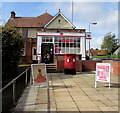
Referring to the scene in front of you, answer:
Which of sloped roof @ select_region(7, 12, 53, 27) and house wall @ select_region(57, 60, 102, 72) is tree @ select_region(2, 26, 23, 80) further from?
sloped roof @ select_region(7, 12, 53, 27)

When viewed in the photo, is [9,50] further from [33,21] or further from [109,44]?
[109,44]

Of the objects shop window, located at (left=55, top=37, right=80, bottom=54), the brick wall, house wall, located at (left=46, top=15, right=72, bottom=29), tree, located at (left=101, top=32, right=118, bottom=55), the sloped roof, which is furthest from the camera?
tree, located at (left=101, top=32, right=118, bottom=55)

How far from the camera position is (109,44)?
281ft

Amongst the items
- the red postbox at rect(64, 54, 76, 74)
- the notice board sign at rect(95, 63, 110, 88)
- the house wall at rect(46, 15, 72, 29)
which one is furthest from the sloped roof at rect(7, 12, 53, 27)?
the notice board sign at rect(95, 63, 110, 88)

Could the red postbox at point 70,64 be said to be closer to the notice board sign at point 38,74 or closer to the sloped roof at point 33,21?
the notice board sign at point 38,74

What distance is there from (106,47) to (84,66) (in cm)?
7646

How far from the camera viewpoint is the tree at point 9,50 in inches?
389

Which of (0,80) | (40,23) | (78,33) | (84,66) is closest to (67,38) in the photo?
(78,33)

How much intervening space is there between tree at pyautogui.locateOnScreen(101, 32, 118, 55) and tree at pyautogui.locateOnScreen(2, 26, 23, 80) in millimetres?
78231

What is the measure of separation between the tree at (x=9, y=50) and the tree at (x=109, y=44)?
78231 mm

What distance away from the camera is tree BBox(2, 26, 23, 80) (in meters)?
9.88

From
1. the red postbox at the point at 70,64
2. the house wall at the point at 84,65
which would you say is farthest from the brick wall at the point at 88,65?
the red postbox at the point at 70,64

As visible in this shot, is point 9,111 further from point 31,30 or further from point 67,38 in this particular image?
point 31,30

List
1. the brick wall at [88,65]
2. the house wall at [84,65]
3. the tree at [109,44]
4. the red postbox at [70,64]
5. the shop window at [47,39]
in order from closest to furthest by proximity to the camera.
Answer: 1. the red postbox at [70,64]
2. the house wall at [84,65]
3. the brick wall at [88,65]
4. the shop window at [47,39]
5. the tree at [109,44]
